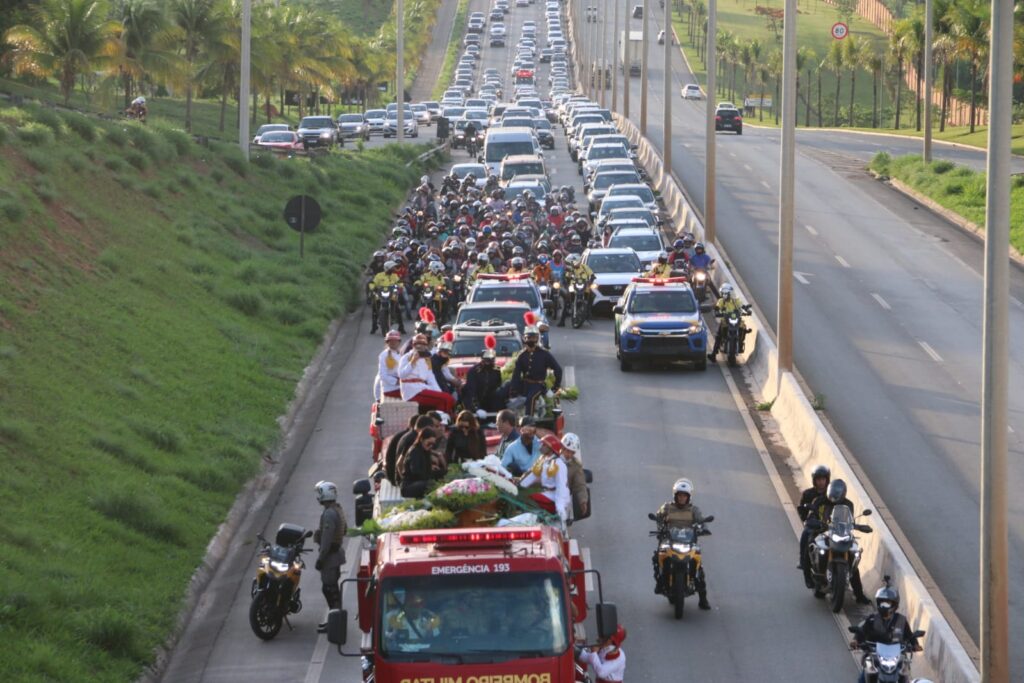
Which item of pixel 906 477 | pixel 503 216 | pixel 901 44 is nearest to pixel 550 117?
pixel 901 44

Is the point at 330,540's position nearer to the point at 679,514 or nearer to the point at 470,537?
the point at 679,514

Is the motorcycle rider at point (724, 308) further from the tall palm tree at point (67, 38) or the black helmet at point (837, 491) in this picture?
the tall palm tree at point (67, 38)

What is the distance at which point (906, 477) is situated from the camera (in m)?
24.2

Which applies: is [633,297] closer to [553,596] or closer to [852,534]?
[852,534]

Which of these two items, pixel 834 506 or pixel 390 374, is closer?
pixel 834 506

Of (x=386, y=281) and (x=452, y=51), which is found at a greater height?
(x=452, y=51)

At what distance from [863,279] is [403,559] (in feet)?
104

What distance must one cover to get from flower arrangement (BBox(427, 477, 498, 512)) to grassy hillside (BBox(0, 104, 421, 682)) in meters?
3.25

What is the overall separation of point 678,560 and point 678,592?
1.06 feet

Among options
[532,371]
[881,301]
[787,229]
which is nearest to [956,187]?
[881,301]

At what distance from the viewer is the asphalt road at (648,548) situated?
16438 mm

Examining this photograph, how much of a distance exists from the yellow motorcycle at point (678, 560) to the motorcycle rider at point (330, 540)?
3.13 metres

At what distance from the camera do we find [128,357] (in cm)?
2597

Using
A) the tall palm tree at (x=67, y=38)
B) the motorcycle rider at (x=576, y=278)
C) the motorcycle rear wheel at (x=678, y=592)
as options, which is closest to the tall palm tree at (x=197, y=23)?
the tall palm tree at (x=67, y=38)
